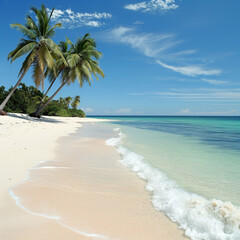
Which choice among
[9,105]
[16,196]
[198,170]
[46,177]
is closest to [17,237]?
[16,196]

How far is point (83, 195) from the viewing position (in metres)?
3.15

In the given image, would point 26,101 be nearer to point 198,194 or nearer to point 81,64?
point 81,64

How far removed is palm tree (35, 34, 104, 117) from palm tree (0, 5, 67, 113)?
287 centimetres

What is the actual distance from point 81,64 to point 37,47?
5.59 m

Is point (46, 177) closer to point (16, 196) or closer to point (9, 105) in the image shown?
point (16, 196)

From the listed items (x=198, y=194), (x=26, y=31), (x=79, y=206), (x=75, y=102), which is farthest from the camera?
(x=75, y=102)

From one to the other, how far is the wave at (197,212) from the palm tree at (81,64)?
68.0 ft

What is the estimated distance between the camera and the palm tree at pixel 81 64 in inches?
872

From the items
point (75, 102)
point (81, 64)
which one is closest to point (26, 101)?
point (81, 64)

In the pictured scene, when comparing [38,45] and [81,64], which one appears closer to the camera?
[38,45]

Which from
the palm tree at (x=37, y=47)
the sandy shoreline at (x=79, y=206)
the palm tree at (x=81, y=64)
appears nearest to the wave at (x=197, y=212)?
the sandy shoreline at (x=79, y=206)

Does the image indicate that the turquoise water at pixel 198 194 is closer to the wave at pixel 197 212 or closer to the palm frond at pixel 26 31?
the wave at pixel 197 212

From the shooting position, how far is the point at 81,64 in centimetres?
2277

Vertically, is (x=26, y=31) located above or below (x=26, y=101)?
above
